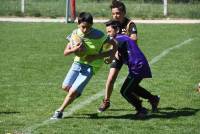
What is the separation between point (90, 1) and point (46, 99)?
93.8ft

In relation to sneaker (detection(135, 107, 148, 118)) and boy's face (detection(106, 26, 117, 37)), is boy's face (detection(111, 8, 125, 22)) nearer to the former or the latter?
boy's face (detection(106, 26, 117, 37))

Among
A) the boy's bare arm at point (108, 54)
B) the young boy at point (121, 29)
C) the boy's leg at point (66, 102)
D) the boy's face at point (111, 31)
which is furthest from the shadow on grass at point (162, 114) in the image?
the boy's face at point (111, 31)

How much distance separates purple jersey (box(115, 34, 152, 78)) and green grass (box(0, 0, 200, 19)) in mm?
21983

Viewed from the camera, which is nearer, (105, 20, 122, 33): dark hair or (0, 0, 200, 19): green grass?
(105, 20, 122, 33): dark hair

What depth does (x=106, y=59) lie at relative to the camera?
360 inches

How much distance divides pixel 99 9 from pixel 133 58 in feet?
81.2

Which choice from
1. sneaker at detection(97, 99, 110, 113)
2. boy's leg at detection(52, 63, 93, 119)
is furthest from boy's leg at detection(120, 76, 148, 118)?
boy's leg at detection(52, 63, 93, 119)

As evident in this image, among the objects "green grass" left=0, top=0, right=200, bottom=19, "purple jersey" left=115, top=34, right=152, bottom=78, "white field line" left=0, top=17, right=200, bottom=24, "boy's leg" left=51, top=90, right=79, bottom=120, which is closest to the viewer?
"boy's leg" left=51, top=90, right=79, bottom=120

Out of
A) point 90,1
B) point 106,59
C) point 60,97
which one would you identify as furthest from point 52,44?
→ point 90,1

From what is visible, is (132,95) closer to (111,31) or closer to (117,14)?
(111,31)

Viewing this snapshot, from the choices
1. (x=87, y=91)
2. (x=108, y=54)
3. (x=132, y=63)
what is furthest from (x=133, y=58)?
(x=87, y=91)

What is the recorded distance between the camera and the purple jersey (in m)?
9.18

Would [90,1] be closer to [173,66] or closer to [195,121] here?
[173,66]

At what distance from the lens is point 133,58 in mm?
9188
